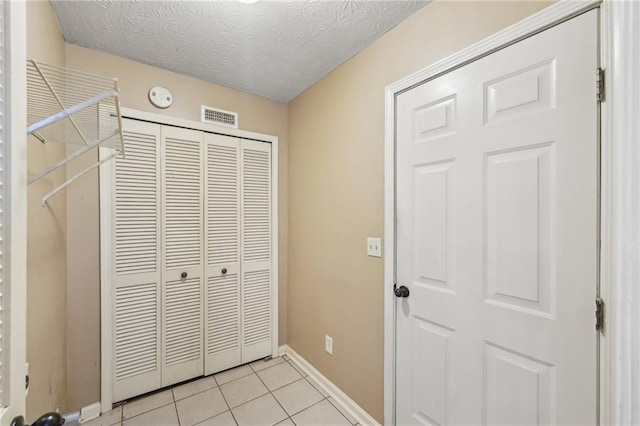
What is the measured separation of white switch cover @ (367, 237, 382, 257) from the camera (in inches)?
63.9

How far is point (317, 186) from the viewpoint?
2174 millimetres

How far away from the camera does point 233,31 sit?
61.5 inches

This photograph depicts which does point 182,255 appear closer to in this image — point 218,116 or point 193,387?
point 193,387

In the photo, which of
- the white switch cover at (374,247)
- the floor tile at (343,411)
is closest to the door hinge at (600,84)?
the white switch cover at (374,247)

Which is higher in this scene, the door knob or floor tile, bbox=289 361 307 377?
the door knob

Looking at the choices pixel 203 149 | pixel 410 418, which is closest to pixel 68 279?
pixel 203 149

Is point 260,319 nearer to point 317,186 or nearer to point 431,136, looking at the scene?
point 317,186

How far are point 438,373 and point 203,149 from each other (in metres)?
2.18

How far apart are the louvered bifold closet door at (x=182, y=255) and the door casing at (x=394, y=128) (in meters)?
1.47

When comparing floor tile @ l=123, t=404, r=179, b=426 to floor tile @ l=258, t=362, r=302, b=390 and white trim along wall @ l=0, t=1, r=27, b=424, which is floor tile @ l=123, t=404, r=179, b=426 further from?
white trim along wall @ l=0, t=1, r=27, b=424

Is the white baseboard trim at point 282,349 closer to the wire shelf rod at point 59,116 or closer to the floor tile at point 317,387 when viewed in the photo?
the floor tile at point 317,387

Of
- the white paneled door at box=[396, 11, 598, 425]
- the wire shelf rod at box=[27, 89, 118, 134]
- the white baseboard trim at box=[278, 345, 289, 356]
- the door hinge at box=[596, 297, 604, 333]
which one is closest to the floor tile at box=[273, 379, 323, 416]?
the white baseboard trim at box=[278, 345, 289, 356]

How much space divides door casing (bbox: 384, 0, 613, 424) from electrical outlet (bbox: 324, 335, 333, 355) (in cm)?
54

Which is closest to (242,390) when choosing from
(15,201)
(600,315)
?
(15,201)
